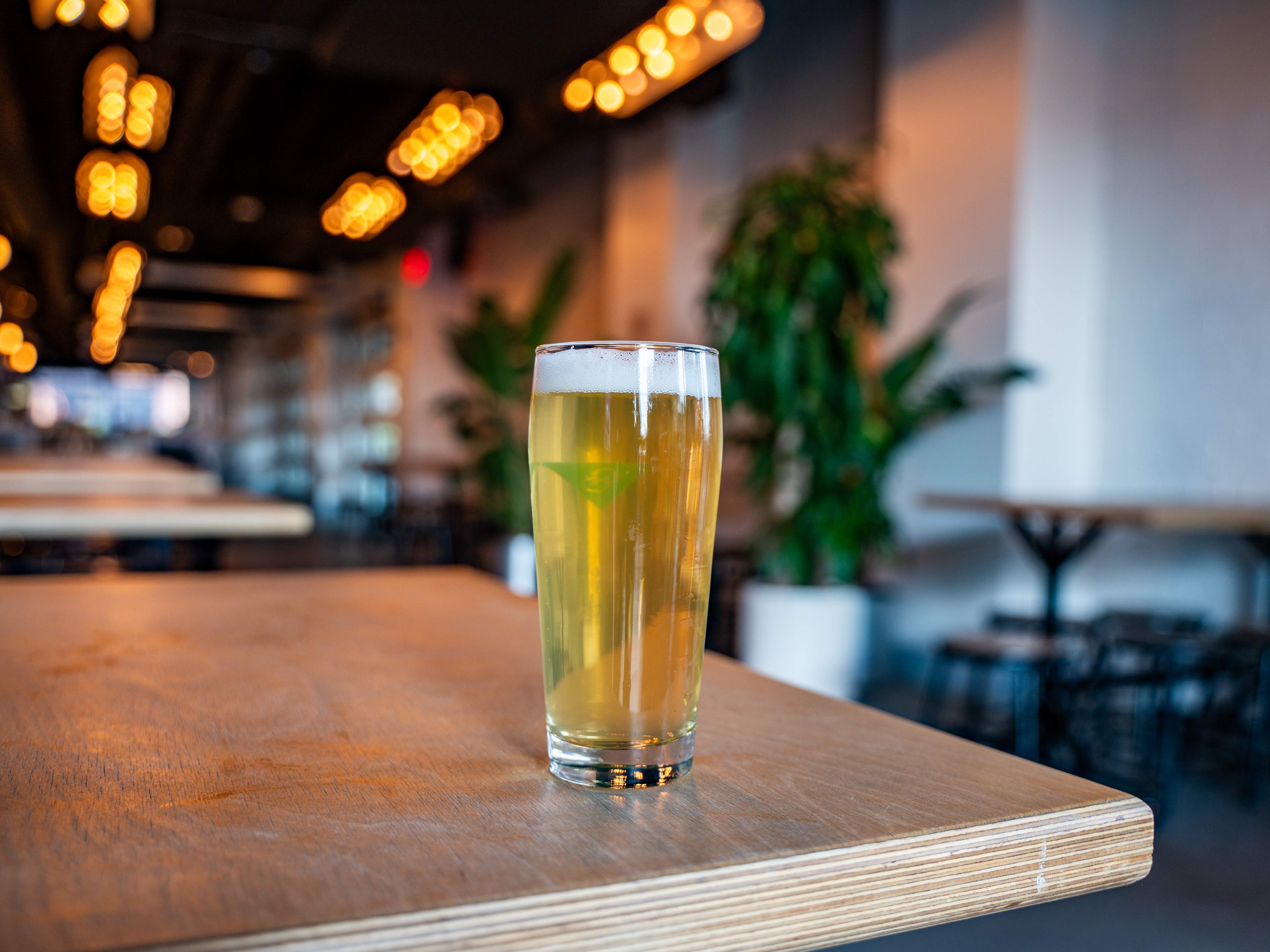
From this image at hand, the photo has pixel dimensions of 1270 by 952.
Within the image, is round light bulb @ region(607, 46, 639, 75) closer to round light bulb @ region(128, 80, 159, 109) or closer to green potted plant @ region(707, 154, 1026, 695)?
green potted plant @ region(707, 154, 1026, 695)

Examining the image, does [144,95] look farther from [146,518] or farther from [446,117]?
[146,518]

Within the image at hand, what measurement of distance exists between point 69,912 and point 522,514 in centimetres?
559

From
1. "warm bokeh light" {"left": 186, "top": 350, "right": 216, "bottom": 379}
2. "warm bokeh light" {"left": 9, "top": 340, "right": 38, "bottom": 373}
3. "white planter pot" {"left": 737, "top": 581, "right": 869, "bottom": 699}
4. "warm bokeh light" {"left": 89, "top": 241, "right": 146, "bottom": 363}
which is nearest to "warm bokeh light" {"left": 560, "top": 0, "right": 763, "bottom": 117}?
"white planter pot" {"left": 737, "top": 581, "right": 869, "bottom": 699}

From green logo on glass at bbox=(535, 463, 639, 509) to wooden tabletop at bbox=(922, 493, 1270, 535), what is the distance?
274 centimetres

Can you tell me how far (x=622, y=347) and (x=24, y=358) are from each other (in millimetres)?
26328

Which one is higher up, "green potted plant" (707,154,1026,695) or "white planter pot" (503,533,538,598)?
"green potted plant" (707,154,1026,695)

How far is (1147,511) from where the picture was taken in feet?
9.31

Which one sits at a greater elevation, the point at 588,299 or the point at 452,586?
the point at 588,299

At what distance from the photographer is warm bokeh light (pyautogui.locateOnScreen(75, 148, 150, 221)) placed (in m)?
7.02

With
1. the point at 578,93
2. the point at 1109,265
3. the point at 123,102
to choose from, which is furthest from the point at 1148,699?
the point at 123,102

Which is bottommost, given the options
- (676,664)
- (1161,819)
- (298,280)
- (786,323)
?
(1161,819)

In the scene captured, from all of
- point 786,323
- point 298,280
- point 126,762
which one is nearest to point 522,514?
point 786,323

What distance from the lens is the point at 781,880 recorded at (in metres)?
0.36

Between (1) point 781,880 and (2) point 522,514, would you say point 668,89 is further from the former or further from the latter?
(2) point 522,514
